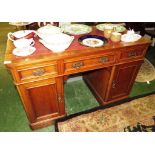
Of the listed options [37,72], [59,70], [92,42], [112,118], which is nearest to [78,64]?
[59,70]

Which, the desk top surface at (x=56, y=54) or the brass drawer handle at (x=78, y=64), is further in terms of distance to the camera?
the brass drawer handle at (x=78, y=64)

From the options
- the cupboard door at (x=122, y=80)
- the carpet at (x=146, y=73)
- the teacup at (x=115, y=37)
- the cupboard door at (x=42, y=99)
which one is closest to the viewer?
the cupboard door at (x=42, y=99)

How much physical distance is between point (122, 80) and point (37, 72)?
3.82 feet

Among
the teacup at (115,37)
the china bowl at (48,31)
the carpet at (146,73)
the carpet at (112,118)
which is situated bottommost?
the carpet at (146,73)

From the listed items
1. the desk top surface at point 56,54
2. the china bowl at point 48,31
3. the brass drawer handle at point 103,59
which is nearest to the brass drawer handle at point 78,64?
the desk top surface at point 56,54

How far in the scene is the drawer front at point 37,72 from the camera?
4.42 ft

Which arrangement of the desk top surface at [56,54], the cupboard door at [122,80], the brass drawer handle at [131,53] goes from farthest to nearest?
the cupboard door at [122,80] < the brass drawer handle at [131,53] < the desk top surface at [56,54]

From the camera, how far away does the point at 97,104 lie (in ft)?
7.46

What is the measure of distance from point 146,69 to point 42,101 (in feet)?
7.58

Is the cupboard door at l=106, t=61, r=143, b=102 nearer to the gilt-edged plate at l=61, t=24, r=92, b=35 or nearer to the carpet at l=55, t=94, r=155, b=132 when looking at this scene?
the carpet at l=55, t=94, r=155, b=132

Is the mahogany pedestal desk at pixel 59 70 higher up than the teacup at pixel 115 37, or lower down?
lower down

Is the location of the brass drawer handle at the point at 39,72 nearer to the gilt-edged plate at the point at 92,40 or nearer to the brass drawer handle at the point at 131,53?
the gilt-edged plate at the point at 92,40
